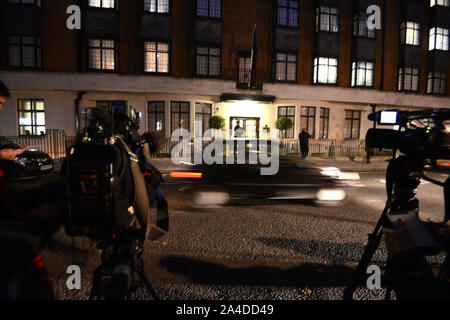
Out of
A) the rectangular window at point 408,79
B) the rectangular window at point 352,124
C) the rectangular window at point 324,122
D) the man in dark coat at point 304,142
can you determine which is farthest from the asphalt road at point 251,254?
the rectangular window at point 408,79

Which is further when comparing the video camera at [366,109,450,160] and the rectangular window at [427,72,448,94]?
the rectangular window at [427,72,448,94]

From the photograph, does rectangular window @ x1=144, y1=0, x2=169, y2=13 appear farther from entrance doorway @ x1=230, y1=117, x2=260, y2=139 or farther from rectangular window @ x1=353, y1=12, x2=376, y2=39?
rectangular window @ x1=353, y1=12, x2=376, y2=39

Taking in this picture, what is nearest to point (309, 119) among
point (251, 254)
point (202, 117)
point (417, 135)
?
point (202, 117)

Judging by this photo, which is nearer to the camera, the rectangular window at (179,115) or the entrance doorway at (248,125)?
the rectangular window at (179,115)

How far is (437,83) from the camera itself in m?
22.1

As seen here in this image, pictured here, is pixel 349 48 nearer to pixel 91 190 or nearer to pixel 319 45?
pixel 319 45

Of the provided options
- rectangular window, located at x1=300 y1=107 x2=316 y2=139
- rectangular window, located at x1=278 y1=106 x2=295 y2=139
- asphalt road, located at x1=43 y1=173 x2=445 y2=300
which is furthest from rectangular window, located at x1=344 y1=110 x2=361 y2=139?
asphalt road, located at x1=43 y1=173 x2=445 y2=300

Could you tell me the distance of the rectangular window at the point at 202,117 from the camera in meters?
18.2

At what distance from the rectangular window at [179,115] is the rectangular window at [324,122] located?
988 cm

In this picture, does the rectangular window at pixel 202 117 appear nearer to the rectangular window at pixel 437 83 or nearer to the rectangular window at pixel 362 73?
the rectangular window at pixel 362 73

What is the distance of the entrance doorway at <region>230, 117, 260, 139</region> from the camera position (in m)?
19.4

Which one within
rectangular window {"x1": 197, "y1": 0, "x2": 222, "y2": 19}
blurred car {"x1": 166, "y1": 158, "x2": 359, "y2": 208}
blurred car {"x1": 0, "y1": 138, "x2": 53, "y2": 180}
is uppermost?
rectangular window {"x1": 197, "y1": 0, "x2": 222, "y2": 19}

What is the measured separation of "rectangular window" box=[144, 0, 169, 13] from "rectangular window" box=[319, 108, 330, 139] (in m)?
12.9

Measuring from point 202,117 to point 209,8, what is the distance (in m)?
7.16
